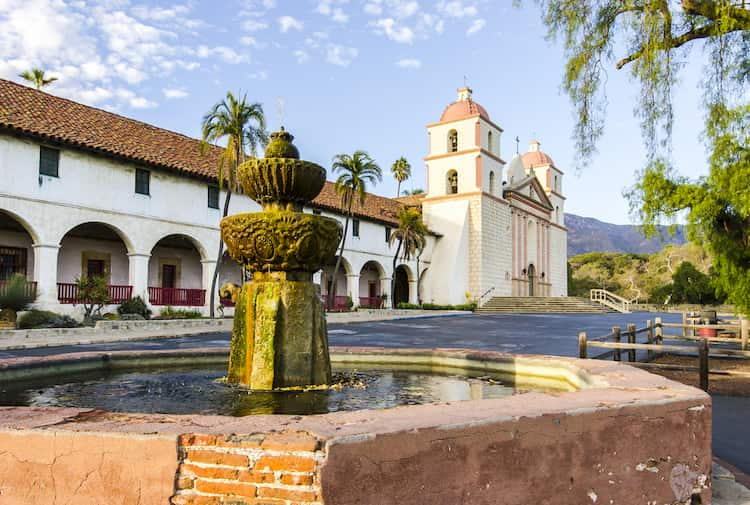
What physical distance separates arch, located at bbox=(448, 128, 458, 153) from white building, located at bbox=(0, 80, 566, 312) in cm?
9

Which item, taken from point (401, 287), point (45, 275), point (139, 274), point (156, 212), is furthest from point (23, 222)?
point (401, 287)

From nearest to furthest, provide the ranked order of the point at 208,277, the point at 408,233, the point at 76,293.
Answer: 1. the point at 76,293
2. the point at 208,277
3. the point at 408,233

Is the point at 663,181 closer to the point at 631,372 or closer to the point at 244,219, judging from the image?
the point at 631,372

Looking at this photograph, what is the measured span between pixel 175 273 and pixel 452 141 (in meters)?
21.4

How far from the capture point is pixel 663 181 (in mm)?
11664

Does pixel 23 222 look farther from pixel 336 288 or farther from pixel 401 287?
pixel 401 287

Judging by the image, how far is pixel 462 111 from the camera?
36531mm

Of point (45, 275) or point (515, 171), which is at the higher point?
point (515, 171)

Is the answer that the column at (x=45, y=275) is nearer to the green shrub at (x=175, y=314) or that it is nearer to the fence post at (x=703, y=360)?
the green shrub at (x=175, y=314)

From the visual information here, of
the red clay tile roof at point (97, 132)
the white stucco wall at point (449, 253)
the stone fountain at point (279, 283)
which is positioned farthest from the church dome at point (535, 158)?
the stone fountain at point (279, 283)

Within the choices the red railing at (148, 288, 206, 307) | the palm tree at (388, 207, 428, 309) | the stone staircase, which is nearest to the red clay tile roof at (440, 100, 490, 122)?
the palm tree at (388, 207, 428, 309)

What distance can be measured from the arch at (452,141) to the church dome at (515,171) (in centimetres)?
731

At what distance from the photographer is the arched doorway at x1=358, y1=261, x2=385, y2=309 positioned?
32922 mm

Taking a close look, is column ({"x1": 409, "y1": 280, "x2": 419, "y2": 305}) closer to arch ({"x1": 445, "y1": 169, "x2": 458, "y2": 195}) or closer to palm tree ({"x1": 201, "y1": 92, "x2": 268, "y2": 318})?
arch ({"x1": 445, "y1": 169, "x2": 458, "y2": 195})
